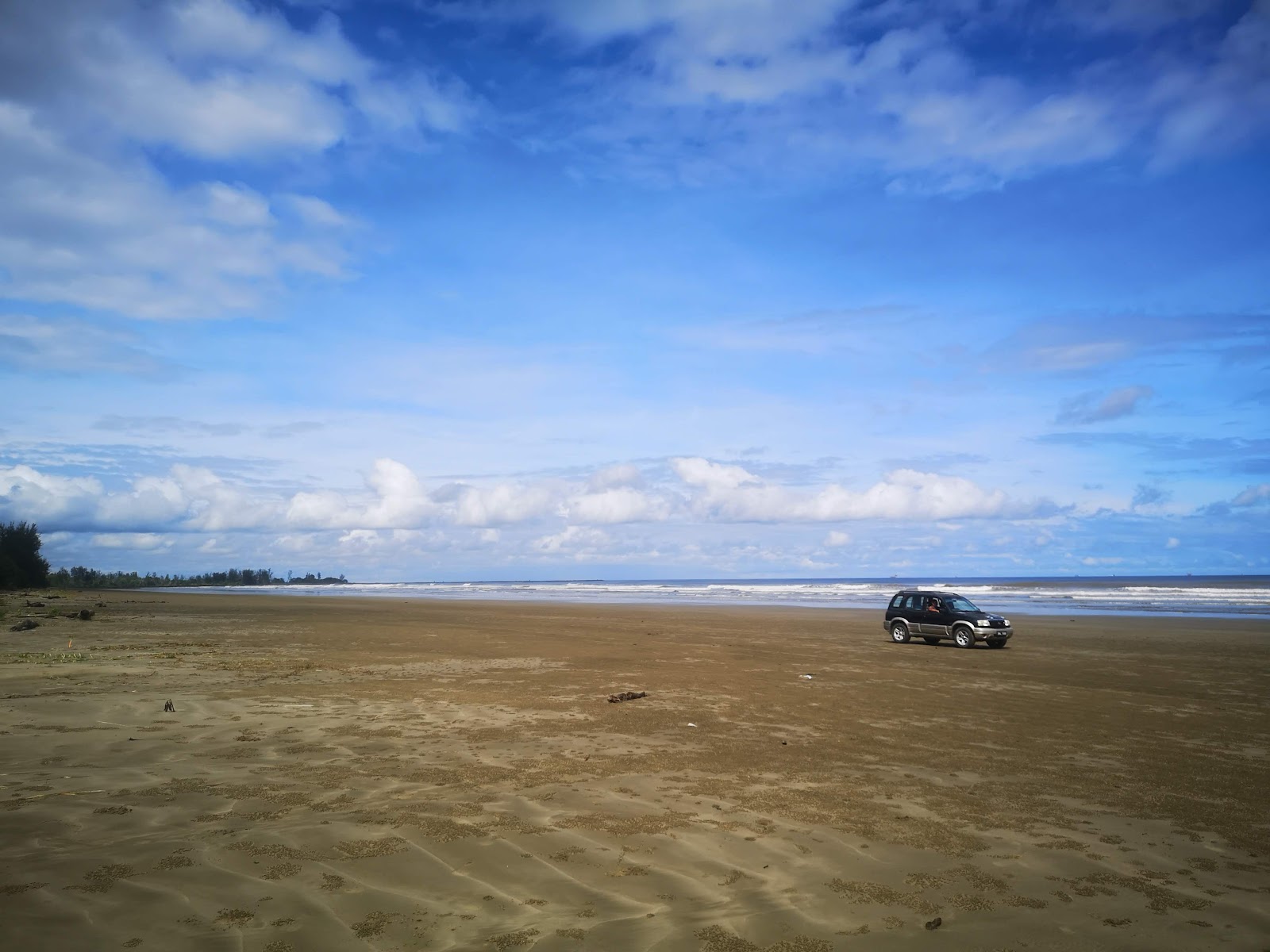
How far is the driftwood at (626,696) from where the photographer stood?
1390cm

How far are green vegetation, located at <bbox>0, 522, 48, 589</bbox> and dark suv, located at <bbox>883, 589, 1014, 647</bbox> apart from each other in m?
71.0

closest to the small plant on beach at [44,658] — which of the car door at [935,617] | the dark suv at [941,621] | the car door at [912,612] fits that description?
the dark suv at [941,621]

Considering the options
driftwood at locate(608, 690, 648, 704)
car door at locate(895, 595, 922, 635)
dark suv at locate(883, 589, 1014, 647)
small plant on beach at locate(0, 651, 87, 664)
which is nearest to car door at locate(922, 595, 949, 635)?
dark suv at locate(883, 589, 1014, 647)

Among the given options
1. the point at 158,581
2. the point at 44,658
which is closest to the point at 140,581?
the point at 158,581

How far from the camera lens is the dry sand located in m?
4.89

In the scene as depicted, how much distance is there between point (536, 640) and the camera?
27234mm

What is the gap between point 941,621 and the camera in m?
28.4

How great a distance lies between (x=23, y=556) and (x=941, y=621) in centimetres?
7890

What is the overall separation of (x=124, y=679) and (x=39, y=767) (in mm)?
7509

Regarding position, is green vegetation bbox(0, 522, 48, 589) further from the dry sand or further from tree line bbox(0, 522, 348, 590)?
the dry sand

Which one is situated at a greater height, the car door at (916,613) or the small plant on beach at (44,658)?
the car door at (916,613)

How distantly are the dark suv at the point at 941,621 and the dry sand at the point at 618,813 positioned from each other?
9986 millimetres

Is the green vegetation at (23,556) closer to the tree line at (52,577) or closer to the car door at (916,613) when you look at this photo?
the tree line at (52,577)

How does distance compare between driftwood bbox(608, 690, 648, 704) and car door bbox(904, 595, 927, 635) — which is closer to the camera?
driftwood bbox(608, 690, 648, 704)
